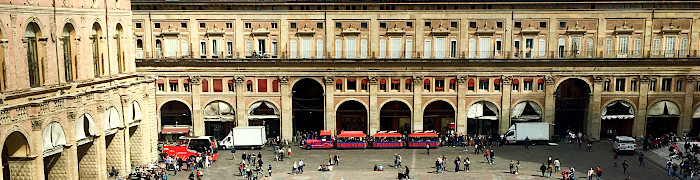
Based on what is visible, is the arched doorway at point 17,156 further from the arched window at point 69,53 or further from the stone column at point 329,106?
the stone column at point 329,106

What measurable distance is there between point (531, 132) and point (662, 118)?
49.8 ft

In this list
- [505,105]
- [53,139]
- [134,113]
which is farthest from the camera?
[505,105]

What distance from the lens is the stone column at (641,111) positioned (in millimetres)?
70250

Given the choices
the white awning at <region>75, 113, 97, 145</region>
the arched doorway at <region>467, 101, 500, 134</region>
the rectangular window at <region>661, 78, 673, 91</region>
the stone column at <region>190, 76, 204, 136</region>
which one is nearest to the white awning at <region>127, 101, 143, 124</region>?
the white awning at <region>75, 113, 97, 145</region>

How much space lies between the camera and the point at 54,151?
43594 mm

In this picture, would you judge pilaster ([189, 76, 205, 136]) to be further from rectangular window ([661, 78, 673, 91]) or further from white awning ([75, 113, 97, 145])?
rectangular window ([661, 78, 673, 91])

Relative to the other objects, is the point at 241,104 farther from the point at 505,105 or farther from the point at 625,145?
the point at 625,145

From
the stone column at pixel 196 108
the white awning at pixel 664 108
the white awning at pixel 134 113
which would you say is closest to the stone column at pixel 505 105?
the white awning at pixel 664 108

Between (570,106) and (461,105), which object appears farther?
(570,106)

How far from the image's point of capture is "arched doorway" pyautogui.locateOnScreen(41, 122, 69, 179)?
42594 millimetres

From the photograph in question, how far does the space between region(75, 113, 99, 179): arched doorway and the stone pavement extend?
28.0 ft

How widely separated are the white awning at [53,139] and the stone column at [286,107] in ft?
96.7

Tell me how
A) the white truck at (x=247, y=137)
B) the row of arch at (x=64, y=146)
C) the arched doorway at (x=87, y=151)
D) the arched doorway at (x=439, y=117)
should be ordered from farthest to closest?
1. the arched doorway at (x=439, y=117)
2. the white truck at (x=247, y=137)
3. the arched doorway at (x=87, y=151)
4. the row of arch at (x=64, y=146)

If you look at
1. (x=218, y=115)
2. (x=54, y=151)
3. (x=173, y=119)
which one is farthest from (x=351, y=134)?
(x=54, y=151)
